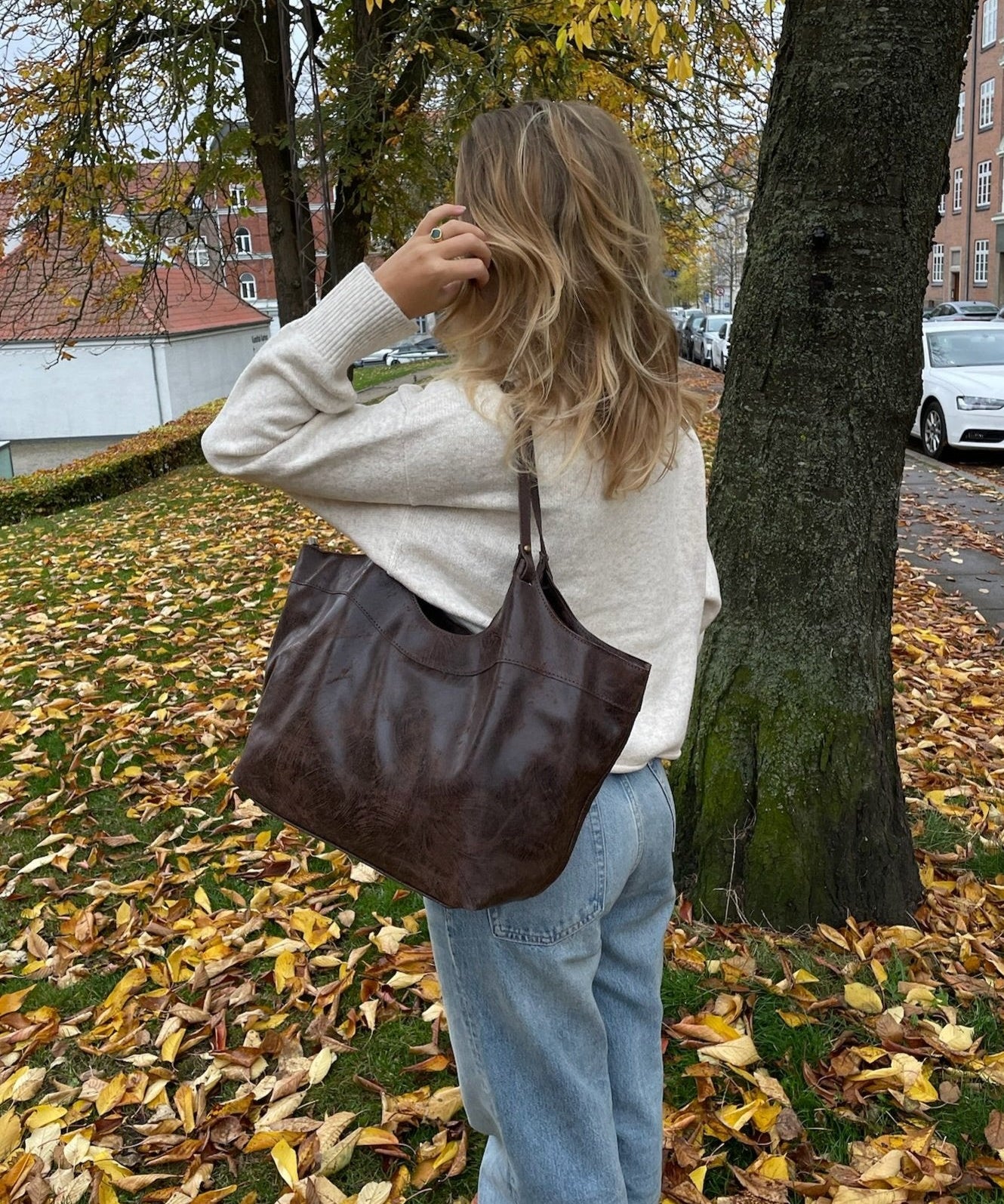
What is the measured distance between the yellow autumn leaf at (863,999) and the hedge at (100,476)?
11864 mm

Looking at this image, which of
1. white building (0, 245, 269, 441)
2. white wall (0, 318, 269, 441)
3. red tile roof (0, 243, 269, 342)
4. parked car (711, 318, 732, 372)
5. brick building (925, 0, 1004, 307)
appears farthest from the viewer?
brick building (925, 0, 1004, 307)

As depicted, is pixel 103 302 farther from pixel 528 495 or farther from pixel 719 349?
pixel 719 349

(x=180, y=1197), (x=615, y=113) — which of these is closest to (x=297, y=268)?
(x=615, y=113)

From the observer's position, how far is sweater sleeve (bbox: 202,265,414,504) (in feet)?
4.54

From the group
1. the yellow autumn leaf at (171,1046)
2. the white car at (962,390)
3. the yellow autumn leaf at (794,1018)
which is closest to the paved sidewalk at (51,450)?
the white car at (962,390)

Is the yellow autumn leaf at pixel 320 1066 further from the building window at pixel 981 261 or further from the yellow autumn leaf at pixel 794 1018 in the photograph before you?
the building window at pixel 981 261

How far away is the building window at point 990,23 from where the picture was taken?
1695 inches

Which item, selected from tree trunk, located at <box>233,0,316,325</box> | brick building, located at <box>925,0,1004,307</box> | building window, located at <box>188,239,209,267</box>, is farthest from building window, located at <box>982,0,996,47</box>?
tree trunk, located at <box>233,0,316,325</box>

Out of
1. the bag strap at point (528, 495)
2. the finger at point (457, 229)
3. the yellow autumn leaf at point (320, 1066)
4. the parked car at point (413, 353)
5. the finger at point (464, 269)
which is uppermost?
the parked car at point (413, 353)

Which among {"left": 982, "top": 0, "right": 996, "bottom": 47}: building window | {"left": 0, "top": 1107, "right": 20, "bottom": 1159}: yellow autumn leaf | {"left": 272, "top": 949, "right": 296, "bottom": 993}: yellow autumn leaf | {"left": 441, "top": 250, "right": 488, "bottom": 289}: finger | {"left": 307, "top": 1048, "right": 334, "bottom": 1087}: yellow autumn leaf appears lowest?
{"left": 0, "top": 1107, "right": 20, "bottom": 1159}: yellow autumn leaf

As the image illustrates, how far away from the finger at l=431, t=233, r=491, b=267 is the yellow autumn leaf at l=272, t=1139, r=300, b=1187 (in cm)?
192

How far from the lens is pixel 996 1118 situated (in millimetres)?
2287

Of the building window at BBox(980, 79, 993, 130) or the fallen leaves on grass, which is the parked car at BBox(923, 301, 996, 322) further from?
the fallen leaves on grass

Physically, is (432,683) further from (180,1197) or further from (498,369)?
(180,1197)
